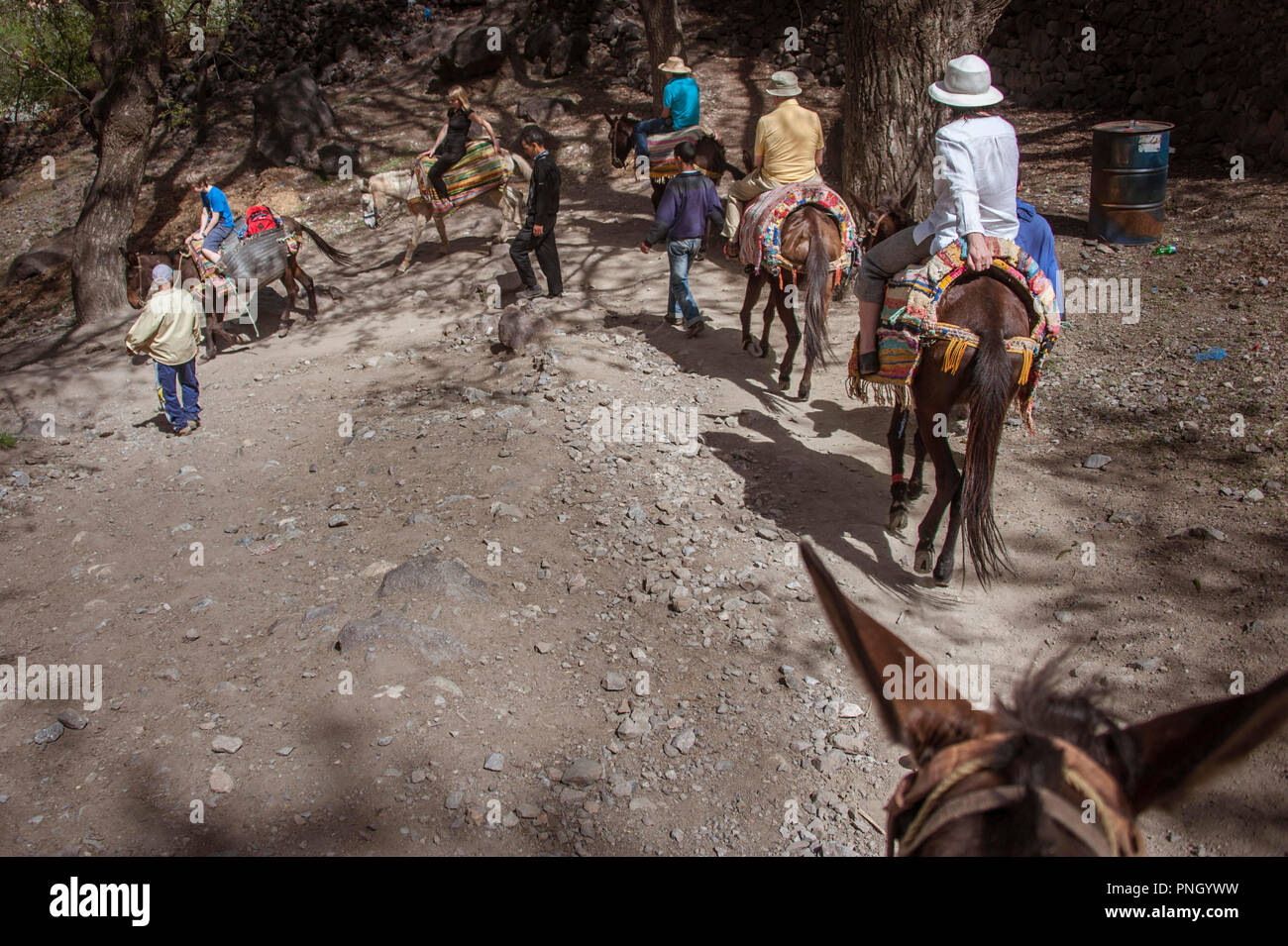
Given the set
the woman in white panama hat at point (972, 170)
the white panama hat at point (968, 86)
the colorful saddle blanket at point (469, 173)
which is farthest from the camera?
the colorful saddle blanket at point (469, 173)

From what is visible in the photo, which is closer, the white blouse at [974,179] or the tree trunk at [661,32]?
the white blouse at [974,179]

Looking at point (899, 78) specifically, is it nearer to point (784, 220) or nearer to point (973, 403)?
point (784, 220)

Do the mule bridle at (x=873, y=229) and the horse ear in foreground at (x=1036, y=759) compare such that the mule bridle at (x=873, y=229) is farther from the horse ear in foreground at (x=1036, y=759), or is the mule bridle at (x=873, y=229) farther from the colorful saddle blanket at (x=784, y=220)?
the horse ear in foreground at (x=1036, y=759)

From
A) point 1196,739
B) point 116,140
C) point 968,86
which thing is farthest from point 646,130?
point 1196,739

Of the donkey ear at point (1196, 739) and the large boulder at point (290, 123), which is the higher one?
the large boulder at point (290, 123)

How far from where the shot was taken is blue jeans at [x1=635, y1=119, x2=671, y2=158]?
11.3m

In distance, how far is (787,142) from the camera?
840cm

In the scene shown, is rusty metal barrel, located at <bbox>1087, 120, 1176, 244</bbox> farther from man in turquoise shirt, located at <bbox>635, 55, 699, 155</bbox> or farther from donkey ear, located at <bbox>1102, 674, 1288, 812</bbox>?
donkey ear, located at <bbox>1102, 674, 1288, 812</bbox>

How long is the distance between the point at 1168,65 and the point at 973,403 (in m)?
9.68

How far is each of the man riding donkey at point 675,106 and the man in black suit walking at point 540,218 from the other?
6.73 feet

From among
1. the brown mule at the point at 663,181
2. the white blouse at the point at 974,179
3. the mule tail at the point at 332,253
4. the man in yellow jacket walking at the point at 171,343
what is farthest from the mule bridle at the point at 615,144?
the white blouse at the point at 974,179

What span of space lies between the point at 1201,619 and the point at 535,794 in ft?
11.2

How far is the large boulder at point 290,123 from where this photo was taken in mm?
15703

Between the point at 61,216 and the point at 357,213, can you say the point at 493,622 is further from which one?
the point at 61,216
